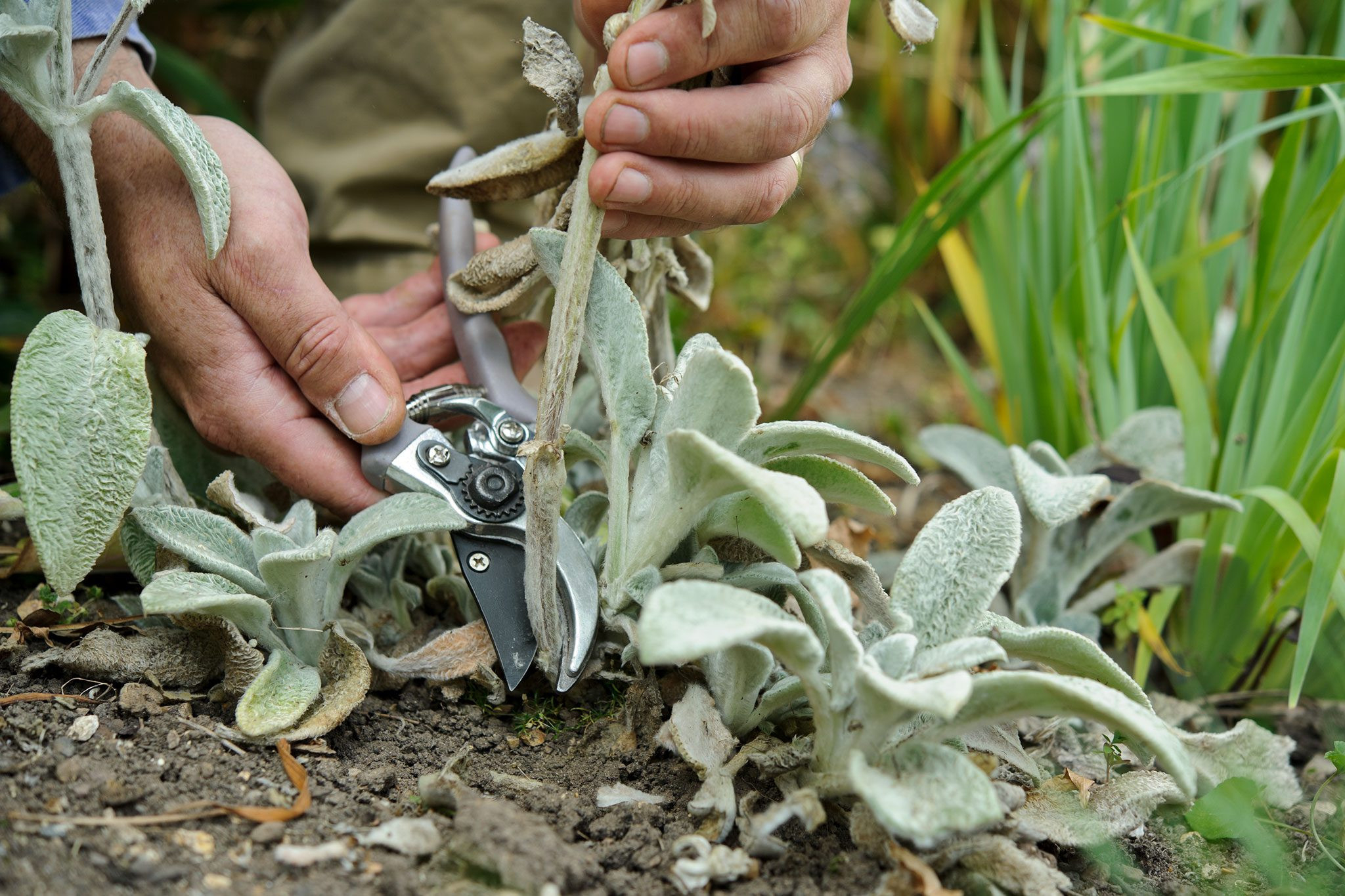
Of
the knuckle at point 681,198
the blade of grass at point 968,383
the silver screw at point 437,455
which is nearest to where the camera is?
the knuckle at point 681,198

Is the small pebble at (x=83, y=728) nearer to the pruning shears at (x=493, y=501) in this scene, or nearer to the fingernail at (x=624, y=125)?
the pruning shears at (x=493, y=501)

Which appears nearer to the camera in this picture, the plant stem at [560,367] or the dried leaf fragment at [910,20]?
the plant stem at [560,367]

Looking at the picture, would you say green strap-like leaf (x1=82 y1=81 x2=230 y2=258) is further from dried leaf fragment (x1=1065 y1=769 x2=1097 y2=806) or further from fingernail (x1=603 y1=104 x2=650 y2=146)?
dried leaf fragment (x1=1065 y1=769 x2=1097 y2=806)

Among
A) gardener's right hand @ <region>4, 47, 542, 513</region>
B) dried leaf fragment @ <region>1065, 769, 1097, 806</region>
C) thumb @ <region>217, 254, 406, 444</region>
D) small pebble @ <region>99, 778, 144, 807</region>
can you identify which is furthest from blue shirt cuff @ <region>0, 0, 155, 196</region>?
dried leaf fragment @ <region>1065, 769, 1097, 806</region>

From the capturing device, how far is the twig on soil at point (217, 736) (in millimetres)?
998

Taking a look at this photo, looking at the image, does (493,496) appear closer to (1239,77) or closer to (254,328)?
(254,328)

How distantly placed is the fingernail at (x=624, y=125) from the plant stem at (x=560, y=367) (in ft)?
0.07

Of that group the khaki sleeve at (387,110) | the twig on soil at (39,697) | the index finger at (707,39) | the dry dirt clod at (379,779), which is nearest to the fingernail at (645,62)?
the index finger at (707,39)

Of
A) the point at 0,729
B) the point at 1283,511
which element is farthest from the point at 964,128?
the point at 0,729

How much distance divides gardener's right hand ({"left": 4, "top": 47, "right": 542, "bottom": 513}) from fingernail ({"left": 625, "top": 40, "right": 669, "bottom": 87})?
1.55ft

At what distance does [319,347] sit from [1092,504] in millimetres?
988

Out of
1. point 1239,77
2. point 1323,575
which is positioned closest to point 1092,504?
point 1323,575

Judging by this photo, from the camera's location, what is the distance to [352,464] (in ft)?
4.12

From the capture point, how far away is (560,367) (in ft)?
3.19
